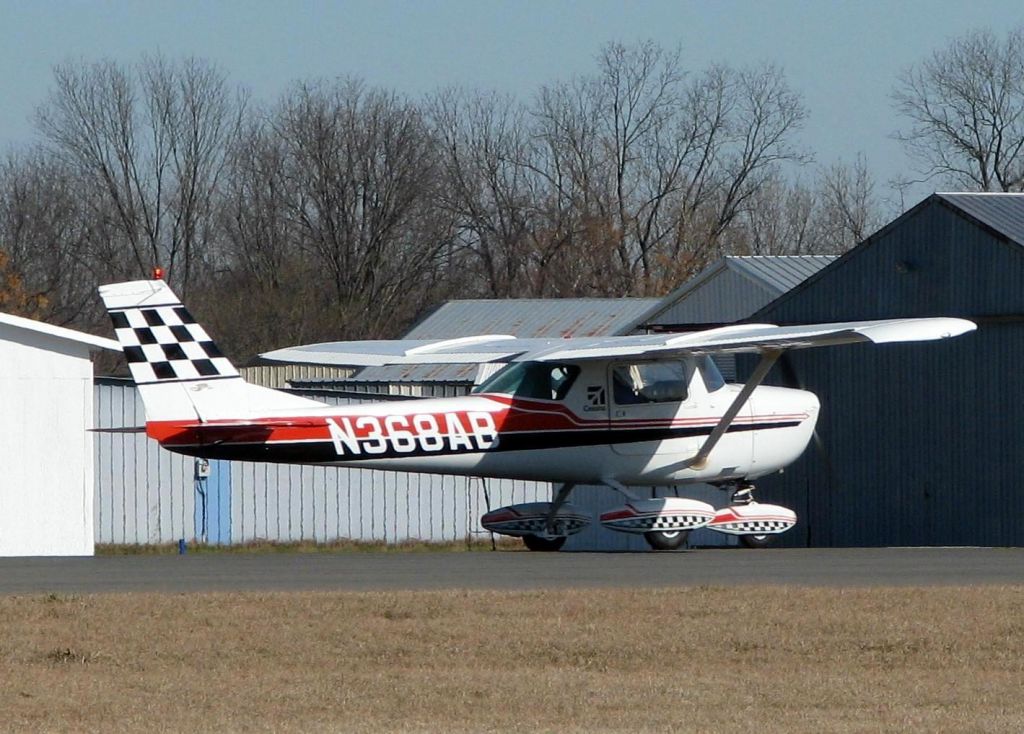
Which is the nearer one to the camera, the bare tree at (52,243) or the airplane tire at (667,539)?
the airplane tire at (667,539)

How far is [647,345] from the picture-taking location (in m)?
20.9

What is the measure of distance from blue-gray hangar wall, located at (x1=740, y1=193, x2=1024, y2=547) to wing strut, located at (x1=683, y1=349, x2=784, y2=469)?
2604 mm

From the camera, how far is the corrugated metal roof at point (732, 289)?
39438 millimetres

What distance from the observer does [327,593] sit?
549 inches

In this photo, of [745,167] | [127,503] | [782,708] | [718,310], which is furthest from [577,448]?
[745,167]

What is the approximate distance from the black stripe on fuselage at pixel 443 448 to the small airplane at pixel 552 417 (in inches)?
0.6

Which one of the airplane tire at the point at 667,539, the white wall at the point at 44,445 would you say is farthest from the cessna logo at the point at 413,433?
the white wall at the point at 44,445

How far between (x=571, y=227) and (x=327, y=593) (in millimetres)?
52263

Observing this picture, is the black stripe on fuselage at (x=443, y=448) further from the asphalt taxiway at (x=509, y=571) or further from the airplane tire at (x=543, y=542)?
the airplane tire at (x=543, y=542)

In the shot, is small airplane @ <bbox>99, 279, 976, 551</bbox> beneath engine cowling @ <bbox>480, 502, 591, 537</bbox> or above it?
above

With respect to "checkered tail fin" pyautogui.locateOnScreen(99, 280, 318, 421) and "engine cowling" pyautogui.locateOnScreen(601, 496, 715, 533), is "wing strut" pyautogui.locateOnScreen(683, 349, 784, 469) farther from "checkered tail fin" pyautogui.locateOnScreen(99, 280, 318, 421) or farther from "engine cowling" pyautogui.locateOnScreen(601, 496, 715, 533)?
"checkered tail fin" pyautogui.locateOnScreen(99, 280, 318, 421)

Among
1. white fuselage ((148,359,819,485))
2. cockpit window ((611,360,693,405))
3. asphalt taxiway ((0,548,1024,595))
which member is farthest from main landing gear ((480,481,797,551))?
cockpit window ((611,360,693,405))

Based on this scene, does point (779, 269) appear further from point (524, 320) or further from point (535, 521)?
point (535, 521)

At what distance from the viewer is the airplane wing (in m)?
19.4
